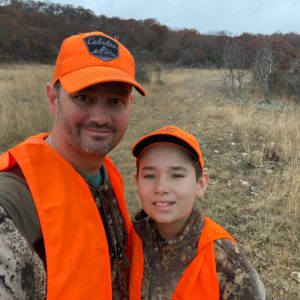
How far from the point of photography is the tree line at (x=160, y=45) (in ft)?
49.9

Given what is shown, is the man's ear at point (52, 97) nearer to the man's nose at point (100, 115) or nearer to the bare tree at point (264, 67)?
the man's nose at point (100, 115)

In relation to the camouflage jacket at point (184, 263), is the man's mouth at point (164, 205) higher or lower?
higher

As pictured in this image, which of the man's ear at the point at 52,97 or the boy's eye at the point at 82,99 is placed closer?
the boy's eye at the point at 82,99

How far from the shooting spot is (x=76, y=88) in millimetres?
1509

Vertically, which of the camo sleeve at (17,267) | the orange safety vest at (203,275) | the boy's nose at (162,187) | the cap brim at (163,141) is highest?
the cap brim at (163,141)

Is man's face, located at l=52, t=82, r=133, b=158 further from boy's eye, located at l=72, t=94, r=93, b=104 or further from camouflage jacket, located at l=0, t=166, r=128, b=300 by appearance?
camouflage jacket, located at l=0, t=166, r=128, b=300

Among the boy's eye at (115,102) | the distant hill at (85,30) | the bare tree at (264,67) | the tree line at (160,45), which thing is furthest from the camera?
the distant hill at (85,30)

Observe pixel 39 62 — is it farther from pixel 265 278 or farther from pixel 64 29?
pixel 265 278

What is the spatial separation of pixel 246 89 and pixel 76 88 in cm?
1545

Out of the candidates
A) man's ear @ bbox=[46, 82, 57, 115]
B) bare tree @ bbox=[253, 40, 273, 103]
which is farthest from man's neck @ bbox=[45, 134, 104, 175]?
bare tree @ bbox=[253, 40, 273, 103]

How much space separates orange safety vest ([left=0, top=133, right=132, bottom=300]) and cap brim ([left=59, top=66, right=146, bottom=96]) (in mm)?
310

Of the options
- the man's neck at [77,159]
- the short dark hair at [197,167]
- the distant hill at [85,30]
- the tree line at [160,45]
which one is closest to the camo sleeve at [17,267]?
the man's neck at [77,159]

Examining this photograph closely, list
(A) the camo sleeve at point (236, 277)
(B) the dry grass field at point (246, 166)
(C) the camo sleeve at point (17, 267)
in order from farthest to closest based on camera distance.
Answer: (B) the dry grass field at point (246, 166) < (A) the camo sleeve at point (236, 277) < (C) the camo sleeve at point (17, 267)

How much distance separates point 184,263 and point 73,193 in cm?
65
